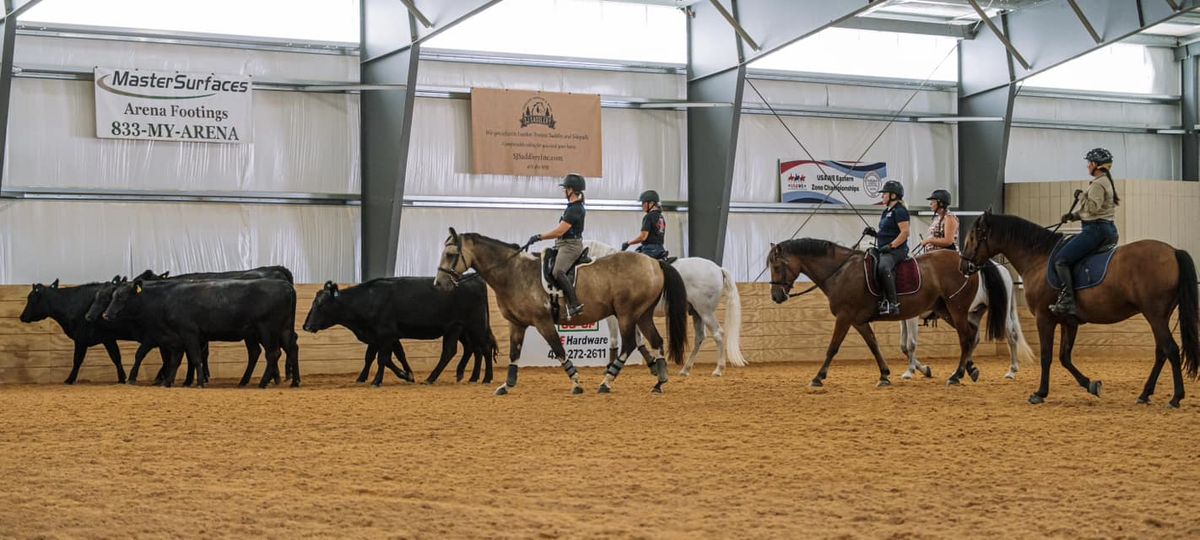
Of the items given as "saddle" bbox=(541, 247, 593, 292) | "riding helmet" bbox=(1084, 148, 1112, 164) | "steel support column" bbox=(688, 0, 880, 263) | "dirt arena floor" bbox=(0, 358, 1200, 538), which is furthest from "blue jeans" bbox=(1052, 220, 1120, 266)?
"steel support column" bbox=(688, 0, 880, 263)

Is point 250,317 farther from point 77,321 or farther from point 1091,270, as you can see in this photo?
point 1091,270

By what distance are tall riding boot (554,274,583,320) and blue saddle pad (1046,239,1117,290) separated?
4656mm

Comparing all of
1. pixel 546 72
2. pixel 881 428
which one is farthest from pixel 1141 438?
pixel 546 72

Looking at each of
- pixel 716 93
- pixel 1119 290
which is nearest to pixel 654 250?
pixel 1119 290

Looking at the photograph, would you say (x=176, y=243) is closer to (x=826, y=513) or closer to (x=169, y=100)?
(x=169, y=100)

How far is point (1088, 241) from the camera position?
11.3 meters

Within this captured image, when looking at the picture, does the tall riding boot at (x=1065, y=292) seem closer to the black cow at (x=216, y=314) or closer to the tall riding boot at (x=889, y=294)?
the tall riding boot at (x=889, y=294)

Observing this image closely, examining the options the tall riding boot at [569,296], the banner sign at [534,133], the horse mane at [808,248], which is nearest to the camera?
the tall riding boot at [569,296]

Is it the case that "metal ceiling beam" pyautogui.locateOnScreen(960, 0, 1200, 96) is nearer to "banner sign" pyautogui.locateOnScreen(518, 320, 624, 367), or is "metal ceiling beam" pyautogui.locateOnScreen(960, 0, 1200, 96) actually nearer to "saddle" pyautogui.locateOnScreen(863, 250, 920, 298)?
"saddle" pyautogui.locateOnScreen(863, 250, 920, 298)

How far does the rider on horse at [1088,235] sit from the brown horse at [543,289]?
4.06 m

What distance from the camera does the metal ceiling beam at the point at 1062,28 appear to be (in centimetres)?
2072

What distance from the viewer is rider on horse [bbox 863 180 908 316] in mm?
13719

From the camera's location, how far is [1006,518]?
5.80 m

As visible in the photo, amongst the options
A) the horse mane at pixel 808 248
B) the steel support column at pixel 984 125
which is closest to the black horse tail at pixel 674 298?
the horse mane at pixel 808 248
